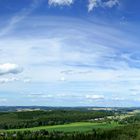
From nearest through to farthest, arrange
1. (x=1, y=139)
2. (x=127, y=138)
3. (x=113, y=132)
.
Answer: (x=1, y=139), (x=127, y=138), (x=113, y=132)

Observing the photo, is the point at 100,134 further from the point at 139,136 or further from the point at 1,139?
the point at 1,139

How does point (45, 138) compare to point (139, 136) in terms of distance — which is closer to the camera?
point (45, 138)

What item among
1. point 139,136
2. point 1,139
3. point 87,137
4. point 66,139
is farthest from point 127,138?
point 1,139

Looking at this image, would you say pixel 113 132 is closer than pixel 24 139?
No

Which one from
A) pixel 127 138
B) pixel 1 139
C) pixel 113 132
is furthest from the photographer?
pixel 113 132

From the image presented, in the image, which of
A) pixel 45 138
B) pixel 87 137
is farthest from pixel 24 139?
pixel 87 137

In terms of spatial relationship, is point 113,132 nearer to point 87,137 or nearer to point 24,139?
point 87,137

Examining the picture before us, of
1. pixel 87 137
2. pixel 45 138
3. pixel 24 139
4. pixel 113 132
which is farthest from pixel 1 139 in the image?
pixel 113 132

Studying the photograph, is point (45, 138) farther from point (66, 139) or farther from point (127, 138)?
point (127, 138)
